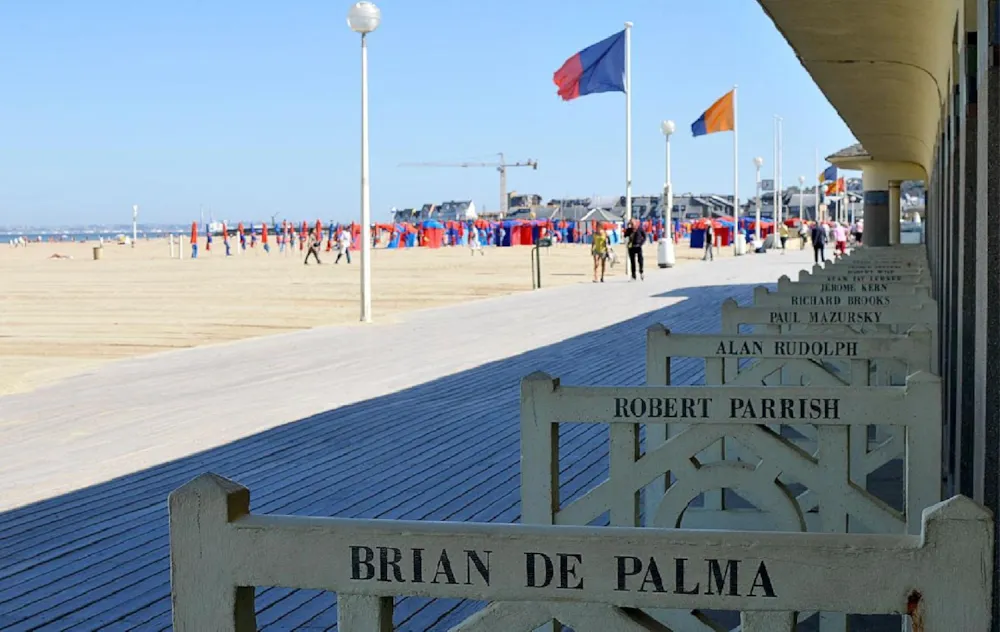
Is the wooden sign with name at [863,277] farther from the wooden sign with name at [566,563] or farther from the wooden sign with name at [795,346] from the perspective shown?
the wooden sign with name at [566,563]

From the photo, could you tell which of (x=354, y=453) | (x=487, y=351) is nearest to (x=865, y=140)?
(x=487, y=351)

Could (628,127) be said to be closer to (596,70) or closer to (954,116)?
(596,70)

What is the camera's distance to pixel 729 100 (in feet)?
136

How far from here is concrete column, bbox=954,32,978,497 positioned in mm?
5055

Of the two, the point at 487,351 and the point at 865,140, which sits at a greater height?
the point at 865,140

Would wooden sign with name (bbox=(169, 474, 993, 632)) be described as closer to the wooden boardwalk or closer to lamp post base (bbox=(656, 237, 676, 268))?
the wooden boardwalk

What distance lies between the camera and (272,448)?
8203mm

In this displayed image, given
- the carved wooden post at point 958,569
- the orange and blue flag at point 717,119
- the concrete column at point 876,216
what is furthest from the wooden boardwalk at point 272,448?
the orange and blue flag at point 717,119

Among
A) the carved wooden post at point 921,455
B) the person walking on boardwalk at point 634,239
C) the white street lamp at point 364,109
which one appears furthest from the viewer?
the person walking on boardwalk at point 634,239

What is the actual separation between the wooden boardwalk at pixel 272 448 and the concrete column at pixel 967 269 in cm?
203

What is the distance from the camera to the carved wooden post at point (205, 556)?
2102 millimetres

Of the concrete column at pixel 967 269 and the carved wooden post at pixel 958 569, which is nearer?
the carved wooden post at pixel 958 569

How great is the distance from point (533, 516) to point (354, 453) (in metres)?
4.51

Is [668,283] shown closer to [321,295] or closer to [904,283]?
[321,295]
